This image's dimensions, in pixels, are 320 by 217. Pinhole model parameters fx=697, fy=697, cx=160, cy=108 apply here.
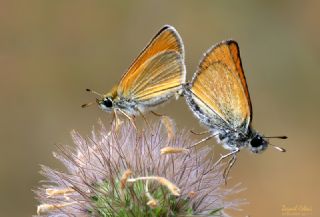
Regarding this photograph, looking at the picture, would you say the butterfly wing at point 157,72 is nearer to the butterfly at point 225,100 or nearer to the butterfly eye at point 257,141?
the butterfly at point 225,100

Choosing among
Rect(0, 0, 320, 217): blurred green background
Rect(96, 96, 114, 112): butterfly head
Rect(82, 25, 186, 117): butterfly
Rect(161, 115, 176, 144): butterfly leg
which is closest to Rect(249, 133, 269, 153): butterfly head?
Rect(161, 115, 176, 144): butterfly leg
